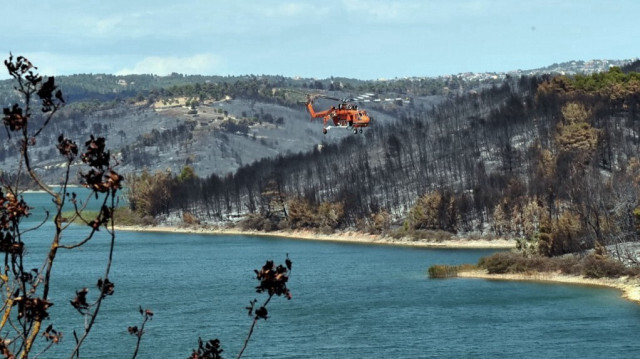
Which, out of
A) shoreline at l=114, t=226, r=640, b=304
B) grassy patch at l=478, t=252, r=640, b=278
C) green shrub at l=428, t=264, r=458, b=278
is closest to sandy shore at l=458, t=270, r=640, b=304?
shoreline at l=114, t=226, r=640, b=304

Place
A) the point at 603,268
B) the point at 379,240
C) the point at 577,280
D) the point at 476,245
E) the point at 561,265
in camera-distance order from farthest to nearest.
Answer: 1. the point at 379,240
2. the point at 476,245
3. the point at 561,265
4. the point at 577,280
5. the point at 603,268

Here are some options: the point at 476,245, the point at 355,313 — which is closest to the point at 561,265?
the point at 355,313

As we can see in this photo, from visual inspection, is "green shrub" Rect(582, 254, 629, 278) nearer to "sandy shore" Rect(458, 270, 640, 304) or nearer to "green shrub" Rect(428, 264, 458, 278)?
"sandy shore" Rect(458, 270, 640, 304)

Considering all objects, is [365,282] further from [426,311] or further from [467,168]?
[467,168]

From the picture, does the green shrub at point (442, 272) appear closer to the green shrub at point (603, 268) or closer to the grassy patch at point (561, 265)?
the grassy patch at point (561, 265)

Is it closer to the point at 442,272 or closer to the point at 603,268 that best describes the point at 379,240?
the point at 442,272
